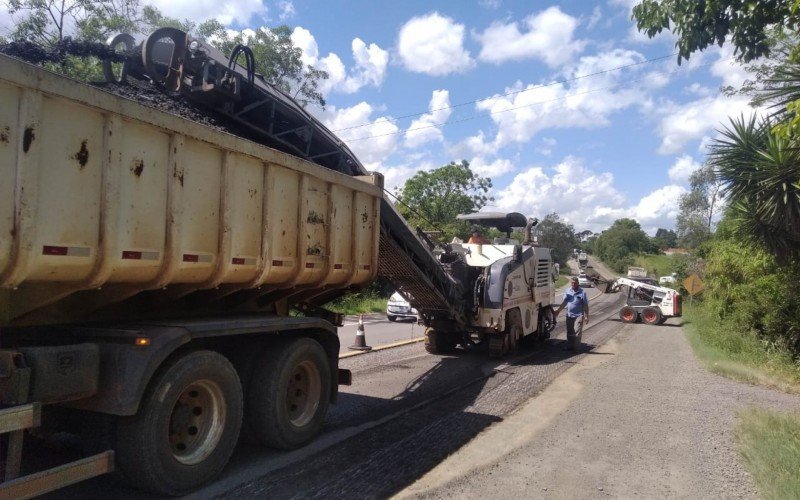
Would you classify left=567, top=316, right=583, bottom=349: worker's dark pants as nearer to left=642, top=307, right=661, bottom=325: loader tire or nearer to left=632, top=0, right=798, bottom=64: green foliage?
left=632, top=0, right=798, bottom=64: green foliage

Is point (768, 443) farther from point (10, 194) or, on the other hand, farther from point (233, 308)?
point (10, 194)

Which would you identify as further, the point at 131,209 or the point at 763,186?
the point at 763,186

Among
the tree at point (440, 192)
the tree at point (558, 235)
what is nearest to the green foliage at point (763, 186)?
the tree at point (440, 192)

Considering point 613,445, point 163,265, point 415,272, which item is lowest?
point 613,445

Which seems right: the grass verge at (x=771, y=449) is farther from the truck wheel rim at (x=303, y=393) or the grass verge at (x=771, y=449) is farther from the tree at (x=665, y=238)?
the tree at (x=665, y=238)

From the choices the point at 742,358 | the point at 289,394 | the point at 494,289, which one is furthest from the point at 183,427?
the point at 742,358

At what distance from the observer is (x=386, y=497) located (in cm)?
430

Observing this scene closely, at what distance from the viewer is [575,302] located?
13148 millimetres

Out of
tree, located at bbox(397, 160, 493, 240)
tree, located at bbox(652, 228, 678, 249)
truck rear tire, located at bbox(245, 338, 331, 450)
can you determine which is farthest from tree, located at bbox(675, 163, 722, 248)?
tree, located at bbox(652, 228, 678, 249)

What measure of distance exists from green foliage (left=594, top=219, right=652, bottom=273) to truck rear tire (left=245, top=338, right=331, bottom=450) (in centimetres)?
9746

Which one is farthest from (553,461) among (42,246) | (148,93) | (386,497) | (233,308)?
(148,93)

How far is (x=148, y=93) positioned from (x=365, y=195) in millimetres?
2460

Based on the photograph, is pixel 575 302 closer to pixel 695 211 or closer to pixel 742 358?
pixel 742 358

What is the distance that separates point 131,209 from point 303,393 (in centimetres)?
264
